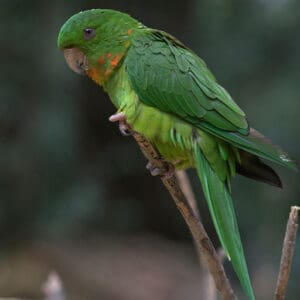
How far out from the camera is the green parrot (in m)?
1.67

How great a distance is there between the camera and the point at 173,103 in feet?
5.99

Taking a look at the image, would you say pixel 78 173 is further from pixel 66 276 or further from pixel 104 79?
pixel 104 79

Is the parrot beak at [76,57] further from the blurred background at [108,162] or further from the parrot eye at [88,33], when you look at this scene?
the blurred background at [108,162]

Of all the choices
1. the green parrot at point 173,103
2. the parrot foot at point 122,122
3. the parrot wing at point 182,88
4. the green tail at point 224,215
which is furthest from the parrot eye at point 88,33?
the green tail at point 224,215

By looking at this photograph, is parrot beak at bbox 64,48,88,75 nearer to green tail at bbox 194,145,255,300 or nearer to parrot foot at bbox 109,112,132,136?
parrot foot at bbox 109,112,132,136

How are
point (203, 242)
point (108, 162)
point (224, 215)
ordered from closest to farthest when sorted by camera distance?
point (203, 242), point (224, 215), point (108, 162)

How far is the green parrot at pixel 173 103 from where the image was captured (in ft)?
5.48

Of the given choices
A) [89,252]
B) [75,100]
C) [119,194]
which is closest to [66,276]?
[89,252]

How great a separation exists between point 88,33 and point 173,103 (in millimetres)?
373

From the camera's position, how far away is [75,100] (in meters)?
4.17

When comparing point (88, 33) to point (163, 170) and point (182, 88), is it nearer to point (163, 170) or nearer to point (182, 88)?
point (182, 88)

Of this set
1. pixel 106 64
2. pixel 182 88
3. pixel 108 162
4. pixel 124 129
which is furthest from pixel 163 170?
pixel 108 162

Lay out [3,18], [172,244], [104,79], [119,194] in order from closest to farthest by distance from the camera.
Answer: [104,79], [3,18], [119,194], [172,244]

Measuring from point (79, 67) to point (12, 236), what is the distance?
2.52m
